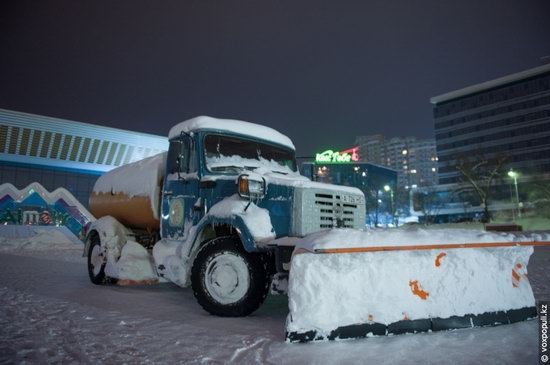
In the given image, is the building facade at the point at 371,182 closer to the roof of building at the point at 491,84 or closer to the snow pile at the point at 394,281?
the roof of building at the point at 491,84

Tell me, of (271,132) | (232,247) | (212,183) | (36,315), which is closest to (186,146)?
(212,183)

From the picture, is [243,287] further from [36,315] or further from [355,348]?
[36,315]

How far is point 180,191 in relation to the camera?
595 cm

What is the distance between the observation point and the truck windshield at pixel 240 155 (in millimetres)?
5680

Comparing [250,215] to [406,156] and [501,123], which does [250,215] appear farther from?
[406,156]

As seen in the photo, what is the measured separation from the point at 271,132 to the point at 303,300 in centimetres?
350

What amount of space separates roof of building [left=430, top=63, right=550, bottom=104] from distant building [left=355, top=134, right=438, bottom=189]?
42012mm

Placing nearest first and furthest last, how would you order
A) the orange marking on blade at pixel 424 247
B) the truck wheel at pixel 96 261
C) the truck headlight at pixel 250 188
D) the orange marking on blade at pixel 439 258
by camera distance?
1. the orange marking on blade at pixel 424 247
2. the orange marking on blade at pixel 439 258
3. the truck headlight at pixel 250 188
4. the truck wheel at pixel 96 261

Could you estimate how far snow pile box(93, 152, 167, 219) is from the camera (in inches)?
263

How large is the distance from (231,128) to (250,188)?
1440 millimetres

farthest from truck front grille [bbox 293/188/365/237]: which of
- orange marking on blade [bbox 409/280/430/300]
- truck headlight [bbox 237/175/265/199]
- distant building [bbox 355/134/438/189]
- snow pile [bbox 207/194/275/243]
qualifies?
distant building [bbox 355/134/438/189]

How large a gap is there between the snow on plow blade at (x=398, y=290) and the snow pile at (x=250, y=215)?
38.7 inches

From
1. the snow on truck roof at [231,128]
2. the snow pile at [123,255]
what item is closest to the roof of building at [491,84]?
the snow on truck roof at [231,128]

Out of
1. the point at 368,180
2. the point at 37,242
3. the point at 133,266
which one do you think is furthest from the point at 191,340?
the point at 368,180
